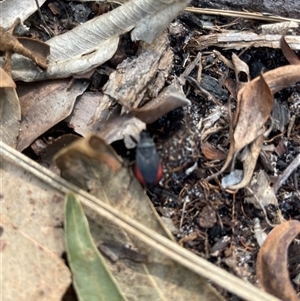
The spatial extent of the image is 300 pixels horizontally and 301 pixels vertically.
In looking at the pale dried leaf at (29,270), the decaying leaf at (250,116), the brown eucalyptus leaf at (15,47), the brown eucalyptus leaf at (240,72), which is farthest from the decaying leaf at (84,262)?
the brown eucalyptus leaf at (240,72)

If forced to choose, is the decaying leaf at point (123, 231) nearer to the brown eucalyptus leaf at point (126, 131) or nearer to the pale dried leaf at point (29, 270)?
the brown eucalyptus leaf at point (126, 131)

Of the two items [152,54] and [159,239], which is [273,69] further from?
[159,239]

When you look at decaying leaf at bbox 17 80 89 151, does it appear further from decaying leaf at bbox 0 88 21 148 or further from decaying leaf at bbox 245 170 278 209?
decaying leaf at bbox 245 170 278 209

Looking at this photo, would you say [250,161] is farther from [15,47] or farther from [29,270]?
[15,47]

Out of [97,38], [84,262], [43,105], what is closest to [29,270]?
[84,262]

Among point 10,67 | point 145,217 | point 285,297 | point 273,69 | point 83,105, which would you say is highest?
point 10,67

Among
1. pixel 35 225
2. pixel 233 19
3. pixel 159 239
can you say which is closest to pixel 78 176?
pixel 35 225
